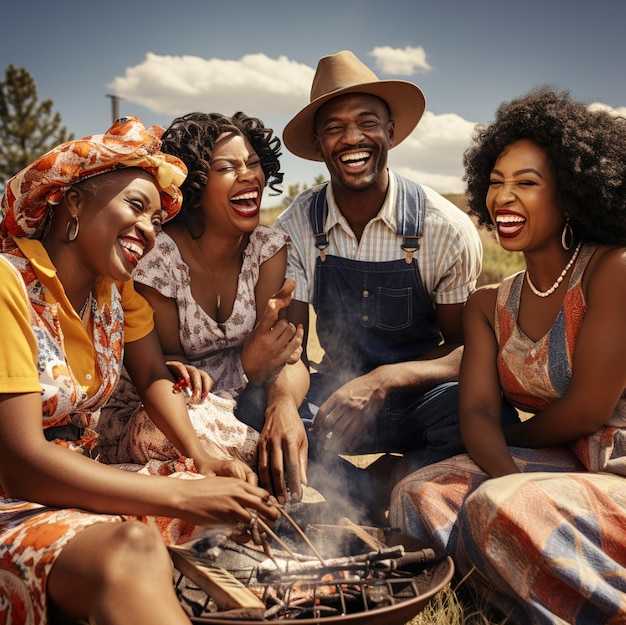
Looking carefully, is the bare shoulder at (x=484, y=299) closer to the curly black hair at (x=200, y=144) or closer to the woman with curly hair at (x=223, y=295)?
the woman with curly hair at (x=223, y=295)

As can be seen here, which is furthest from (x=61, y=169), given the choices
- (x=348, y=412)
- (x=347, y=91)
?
(x=347, y=91)

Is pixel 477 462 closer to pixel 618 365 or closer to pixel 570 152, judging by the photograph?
pixel 618 365

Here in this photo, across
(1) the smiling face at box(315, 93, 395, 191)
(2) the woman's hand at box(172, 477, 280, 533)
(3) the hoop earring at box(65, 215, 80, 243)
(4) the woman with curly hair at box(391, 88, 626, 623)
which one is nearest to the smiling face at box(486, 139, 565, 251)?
(4) the woman with curly hair at box(391, 88, 626, 623)

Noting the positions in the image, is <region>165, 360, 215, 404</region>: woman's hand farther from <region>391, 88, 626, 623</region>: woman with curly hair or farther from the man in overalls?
<region>391, 88, 626, 623</region>: woman with curly hair

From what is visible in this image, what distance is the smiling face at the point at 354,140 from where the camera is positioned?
4.12 metres

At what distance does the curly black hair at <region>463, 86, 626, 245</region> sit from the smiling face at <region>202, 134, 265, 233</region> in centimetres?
138

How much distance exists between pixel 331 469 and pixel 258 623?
1.96m

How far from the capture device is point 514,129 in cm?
331

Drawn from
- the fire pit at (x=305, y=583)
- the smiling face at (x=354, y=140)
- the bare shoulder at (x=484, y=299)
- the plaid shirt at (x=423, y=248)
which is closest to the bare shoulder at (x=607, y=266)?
the bare shoulder at (x=484, y=299)

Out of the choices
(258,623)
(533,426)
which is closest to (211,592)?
(258,623)

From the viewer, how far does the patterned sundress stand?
2.50 metres

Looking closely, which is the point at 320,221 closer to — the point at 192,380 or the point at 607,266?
the point at 192,380

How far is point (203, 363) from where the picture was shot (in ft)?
13.0

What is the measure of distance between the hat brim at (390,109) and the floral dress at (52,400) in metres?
1.78
